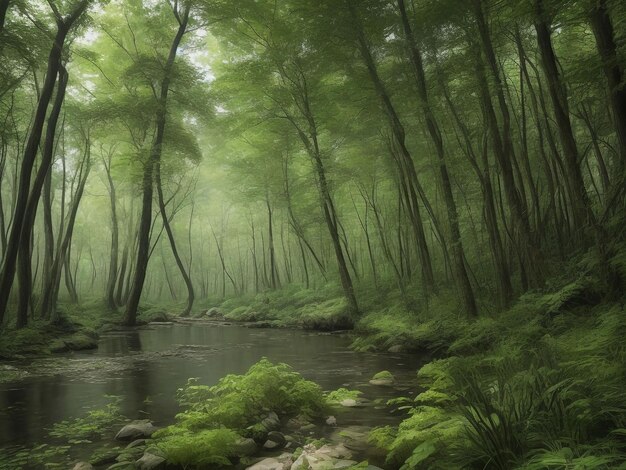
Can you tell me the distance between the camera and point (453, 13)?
8141 mm

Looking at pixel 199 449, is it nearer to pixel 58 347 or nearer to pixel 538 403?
pixel 538 403

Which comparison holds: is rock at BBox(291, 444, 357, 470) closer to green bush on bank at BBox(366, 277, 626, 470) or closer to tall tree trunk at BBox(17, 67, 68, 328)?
green bush on bank at BBox(366, 277, 626, 470)

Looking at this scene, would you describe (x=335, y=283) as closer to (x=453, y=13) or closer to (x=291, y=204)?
(x=291, y=204)

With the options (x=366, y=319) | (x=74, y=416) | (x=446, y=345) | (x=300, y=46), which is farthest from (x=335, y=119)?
(x=74, y=416)

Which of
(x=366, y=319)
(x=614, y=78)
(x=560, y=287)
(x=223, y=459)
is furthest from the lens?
(x=366, y=319)

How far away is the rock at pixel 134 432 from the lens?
4.30 metres

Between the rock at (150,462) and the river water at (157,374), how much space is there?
1428mm

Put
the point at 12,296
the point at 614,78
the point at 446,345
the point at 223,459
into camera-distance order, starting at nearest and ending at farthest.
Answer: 1. the point at 223,459
2. the point at 614,78
3. the point at 446,345
4. the point at 12,296

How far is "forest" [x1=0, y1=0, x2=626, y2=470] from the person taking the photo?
3713 millimetres

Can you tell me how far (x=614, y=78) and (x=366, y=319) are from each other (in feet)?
33.9

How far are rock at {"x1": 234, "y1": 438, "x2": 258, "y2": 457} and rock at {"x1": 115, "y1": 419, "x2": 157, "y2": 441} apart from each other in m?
1.17

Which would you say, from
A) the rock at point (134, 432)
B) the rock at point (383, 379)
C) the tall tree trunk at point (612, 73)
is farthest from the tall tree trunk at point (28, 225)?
the tall tree trunk at point (612, 73)

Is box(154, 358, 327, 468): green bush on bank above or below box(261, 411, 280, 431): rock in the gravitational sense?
above

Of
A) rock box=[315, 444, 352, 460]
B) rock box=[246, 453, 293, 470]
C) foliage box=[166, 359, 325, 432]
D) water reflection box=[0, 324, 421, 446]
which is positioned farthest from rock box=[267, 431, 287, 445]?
water reflection box=[0, 324, 421, 446]
